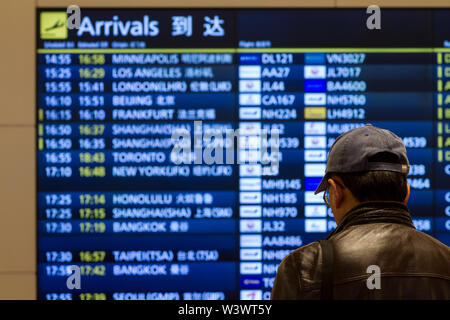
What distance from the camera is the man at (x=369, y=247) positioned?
55.1 inches

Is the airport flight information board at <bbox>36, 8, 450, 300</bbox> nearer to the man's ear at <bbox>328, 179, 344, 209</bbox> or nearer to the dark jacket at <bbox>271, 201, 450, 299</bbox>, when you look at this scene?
the man's ear at <bbox>328, 179, 344, 209</bbox>

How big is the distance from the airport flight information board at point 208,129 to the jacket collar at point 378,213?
1528mm

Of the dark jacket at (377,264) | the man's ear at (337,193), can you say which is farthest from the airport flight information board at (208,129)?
the dark jacket at (377,264)

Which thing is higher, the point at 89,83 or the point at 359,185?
the point at 89,83

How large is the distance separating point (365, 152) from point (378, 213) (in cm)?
17

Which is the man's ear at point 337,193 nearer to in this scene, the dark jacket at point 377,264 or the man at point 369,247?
the man at point 369,247

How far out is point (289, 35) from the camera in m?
3.03

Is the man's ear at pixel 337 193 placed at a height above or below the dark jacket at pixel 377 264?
above

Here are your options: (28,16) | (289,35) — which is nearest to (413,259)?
(289,35)
